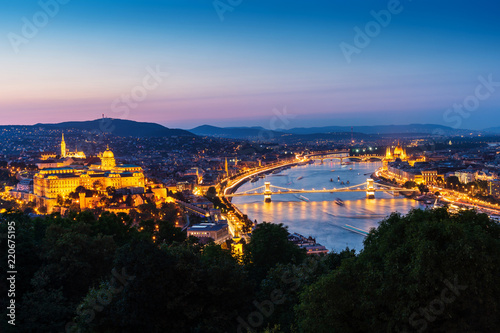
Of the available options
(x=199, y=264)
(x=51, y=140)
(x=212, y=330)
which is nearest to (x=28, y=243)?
(x=199, y=264)

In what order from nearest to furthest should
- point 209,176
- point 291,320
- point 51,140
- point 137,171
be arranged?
1. point 291,320
2. point 137,171
3. point 209,176
4. point 51,140

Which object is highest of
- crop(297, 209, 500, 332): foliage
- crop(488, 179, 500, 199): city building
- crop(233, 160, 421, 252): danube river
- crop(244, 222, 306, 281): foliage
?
crop(297, 209, 500, 332): foliage

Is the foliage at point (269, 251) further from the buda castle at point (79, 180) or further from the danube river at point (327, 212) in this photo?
the buda castle at point (79, 180)

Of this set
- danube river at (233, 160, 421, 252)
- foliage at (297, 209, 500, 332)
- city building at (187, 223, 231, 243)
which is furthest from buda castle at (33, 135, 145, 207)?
foliage at (297, 209, 500, 332)

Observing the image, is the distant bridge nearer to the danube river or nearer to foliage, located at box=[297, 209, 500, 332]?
the danube river

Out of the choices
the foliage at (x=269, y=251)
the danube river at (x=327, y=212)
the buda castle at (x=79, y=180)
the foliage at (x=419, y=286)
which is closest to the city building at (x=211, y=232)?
the danube river at (x=327, y=212)

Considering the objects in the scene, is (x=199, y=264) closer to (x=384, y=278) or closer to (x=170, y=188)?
(x=384, y=278)

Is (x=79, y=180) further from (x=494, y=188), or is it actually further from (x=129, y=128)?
(x=129, y=128)

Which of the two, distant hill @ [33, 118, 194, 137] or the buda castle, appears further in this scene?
distant hill @ [33, 118, 194, 137]
